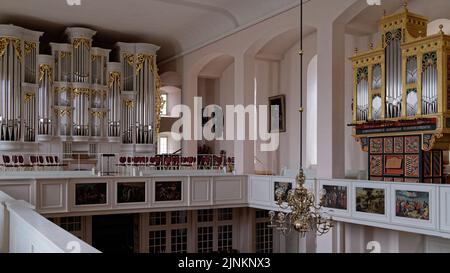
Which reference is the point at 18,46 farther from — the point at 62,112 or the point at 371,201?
the point at 371,201

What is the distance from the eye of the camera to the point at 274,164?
1644 cm

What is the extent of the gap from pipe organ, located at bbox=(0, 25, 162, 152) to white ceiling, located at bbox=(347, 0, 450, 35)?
7.38 metres

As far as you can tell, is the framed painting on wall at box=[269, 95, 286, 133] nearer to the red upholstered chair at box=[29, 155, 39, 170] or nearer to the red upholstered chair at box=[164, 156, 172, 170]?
the red upholstered chair at box=[164, 156, 172, 170]

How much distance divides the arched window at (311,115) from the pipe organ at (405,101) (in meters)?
4.13

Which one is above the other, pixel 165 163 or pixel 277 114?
pixel 277 114

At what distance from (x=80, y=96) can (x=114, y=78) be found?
1.32 m

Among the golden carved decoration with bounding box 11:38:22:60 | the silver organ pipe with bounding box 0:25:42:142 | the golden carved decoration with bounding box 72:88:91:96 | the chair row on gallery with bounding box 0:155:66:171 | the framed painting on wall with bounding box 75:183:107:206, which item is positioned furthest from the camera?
the golden carved decoration with bounding box 72:88:91:96

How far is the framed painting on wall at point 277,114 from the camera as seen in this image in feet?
52.2

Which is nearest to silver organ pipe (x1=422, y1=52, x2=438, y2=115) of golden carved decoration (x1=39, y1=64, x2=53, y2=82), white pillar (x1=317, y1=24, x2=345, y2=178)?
white pillar (x1=317, y1=24, x2=345, y2=178)

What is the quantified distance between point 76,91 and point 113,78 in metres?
1.34

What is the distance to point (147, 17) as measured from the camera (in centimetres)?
1529

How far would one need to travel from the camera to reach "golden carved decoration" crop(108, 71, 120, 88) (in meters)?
16.5

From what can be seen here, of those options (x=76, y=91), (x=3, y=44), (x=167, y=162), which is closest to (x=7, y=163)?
(x=76, y=91)

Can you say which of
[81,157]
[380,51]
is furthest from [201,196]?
[380,51]
